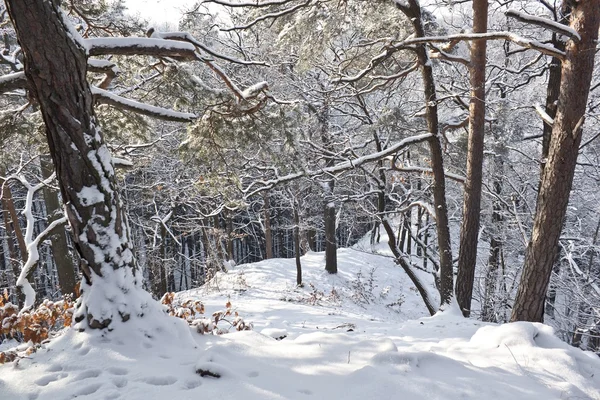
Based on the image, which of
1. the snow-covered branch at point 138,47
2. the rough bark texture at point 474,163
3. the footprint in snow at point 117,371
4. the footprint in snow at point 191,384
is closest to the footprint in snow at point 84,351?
the footprint in snow at point 117,371

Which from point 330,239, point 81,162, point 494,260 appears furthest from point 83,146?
point 494,260

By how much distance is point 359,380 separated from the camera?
7.54ft

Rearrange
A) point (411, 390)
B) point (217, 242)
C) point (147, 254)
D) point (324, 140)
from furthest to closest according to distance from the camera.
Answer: point (147, 254) < point (217, 242) < point (324, 140) < point (411, 390)

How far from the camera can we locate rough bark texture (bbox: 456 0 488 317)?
211 inches

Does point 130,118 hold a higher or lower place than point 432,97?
lower

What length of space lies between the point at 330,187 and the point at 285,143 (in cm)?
821

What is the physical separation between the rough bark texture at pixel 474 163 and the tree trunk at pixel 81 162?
5.03 metres

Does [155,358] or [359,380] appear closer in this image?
[359,380]

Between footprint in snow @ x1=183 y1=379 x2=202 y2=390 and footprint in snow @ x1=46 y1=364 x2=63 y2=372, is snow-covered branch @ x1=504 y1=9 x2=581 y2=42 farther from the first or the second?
footprint in snow @ x1=46 y1=364 x2=63 y2=372

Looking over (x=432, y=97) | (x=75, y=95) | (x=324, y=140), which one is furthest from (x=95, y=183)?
(x=324, y=140)

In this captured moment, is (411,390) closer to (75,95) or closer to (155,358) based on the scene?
(155,358)

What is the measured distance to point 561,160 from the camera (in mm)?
3826

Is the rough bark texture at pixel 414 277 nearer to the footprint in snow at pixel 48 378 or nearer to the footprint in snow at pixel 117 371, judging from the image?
the footprint in snow at pixel 117 371

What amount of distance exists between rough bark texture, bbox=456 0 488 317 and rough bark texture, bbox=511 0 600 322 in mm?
1545
